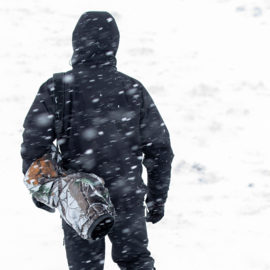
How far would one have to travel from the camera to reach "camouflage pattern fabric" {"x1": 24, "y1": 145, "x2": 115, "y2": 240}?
1491 millimetres

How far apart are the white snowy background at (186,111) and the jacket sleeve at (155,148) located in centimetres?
102

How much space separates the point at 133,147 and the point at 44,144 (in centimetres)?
53

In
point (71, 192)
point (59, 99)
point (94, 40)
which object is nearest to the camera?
point (71, 192)

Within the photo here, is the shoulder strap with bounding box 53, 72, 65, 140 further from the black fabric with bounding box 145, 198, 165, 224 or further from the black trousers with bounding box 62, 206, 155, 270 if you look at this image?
the black fabric with bounding box 145, 198, 165, 224

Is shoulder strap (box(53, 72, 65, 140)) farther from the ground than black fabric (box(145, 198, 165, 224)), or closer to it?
farther from the ground

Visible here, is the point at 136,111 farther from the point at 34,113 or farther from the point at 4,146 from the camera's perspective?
the point at 4,146

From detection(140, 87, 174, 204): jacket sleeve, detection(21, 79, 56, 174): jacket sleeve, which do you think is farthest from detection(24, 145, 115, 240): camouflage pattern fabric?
detection(140, 87, 174, 204): jacket sleeve

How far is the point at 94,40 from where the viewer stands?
185 cm

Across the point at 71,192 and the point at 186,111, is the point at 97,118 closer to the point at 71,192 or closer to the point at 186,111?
the point at 71,192

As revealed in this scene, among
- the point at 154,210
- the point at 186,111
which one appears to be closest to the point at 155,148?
the point at 154,210

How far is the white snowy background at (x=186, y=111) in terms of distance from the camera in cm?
314

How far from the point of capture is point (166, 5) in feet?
24.9

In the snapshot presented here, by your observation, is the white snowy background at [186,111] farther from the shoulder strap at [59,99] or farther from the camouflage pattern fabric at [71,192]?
the shoulder strap at [59,99]

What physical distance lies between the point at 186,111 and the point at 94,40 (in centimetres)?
365
